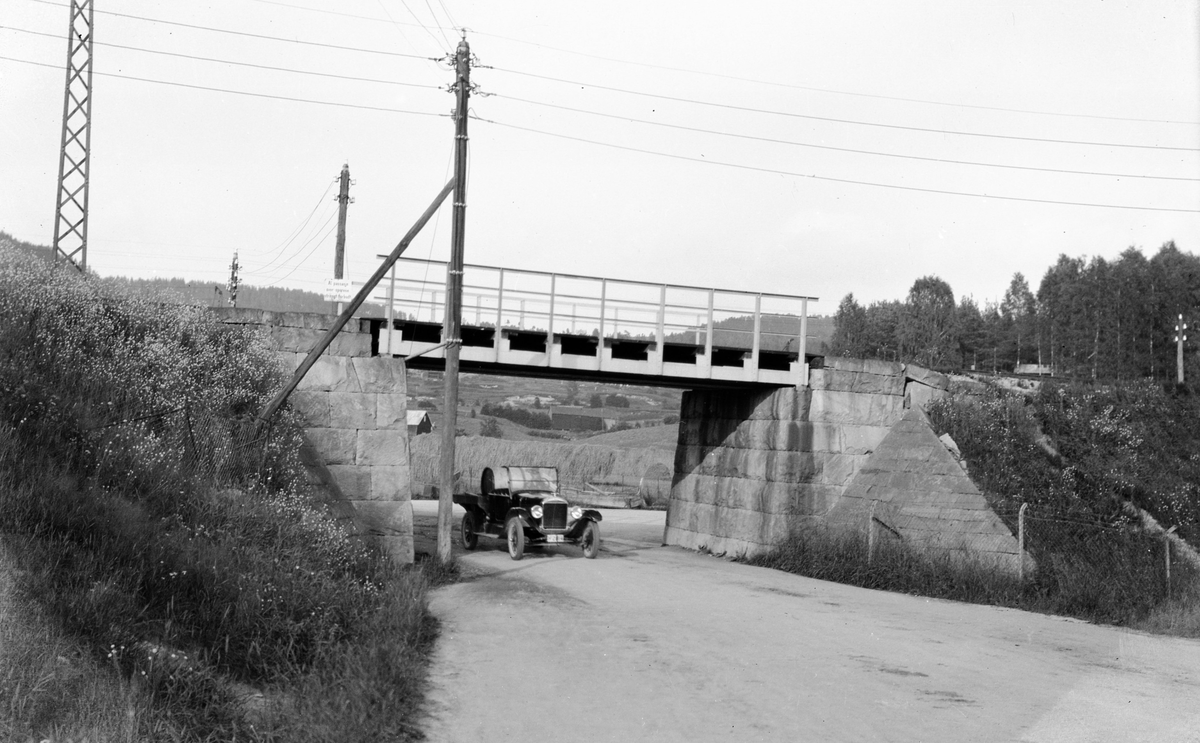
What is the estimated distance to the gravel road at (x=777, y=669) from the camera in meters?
8.85

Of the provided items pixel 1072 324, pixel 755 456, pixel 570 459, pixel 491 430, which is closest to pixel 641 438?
pixel 491 430

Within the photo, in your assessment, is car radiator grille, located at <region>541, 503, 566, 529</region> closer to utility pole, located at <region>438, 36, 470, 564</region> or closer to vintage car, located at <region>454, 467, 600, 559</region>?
vintage car, located at <region>454, 467, 600, 559</region>

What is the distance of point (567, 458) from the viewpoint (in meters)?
53.0

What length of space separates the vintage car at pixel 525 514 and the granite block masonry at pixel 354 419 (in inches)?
107

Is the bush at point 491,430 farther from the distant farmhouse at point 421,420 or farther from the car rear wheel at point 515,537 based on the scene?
the car rear wheel at point 515,537

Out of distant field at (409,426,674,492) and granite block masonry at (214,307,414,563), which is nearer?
granite block masonry at (214,307,414,563)

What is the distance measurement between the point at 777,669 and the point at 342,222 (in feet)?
93.8

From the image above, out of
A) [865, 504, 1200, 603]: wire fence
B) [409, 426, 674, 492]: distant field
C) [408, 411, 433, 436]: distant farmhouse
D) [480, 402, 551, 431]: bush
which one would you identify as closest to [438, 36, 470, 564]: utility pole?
[865, 504, 1200, 603]: wire fence

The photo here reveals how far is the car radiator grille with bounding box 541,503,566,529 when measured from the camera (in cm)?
1928

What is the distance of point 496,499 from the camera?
20.7 metres

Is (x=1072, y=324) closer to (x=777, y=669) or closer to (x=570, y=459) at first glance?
(x=570, y=459)

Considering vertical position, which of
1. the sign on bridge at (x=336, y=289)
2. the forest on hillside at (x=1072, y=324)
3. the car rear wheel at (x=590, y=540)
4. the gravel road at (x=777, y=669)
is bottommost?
the gravel road at (x=777, y=669)

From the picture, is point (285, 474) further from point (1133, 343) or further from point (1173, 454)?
point (1133, 343)

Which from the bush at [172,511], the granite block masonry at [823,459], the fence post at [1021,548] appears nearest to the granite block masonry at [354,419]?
the bush at [172,511]
